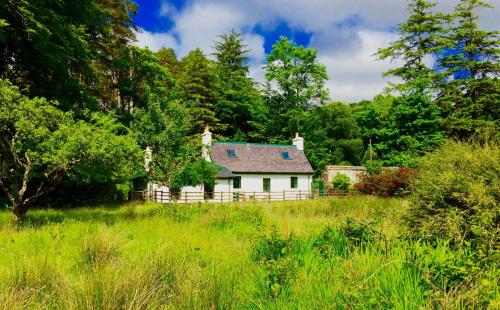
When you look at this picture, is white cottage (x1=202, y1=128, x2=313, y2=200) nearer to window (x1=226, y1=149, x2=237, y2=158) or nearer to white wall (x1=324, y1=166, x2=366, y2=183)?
window (x1=226, y1=149, x2=237, y2=158)

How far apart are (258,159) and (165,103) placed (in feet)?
49.4

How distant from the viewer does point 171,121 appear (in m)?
23.6

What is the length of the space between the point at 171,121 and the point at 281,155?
1776 cm

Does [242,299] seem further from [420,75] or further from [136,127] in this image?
[420,75]

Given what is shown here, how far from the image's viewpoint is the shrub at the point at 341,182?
37.1 m

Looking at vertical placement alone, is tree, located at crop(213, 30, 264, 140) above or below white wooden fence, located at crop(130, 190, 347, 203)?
above

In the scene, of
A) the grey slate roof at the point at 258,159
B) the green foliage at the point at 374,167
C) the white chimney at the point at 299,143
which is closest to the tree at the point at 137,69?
the grey slate roof at the point at 258,159

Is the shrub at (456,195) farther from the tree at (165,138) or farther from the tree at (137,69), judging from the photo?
the tree at (137,69)

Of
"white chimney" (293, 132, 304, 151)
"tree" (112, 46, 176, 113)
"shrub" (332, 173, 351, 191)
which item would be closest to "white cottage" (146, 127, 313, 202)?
"white chimney" (293, 132, 304, 151)

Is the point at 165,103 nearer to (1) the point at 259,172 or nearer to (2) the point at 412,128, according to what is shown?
(1) the point at 259,172

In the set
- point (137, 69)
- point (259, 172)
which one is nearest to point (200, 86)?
point (137, 69)

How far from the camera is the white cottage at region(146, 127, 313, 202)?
3369cm

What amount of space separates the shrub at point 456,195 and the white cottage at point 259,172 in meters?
25.7

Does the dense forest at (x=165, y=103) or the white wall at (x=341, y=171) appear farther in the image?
the white wall at (x=341, y=171)
